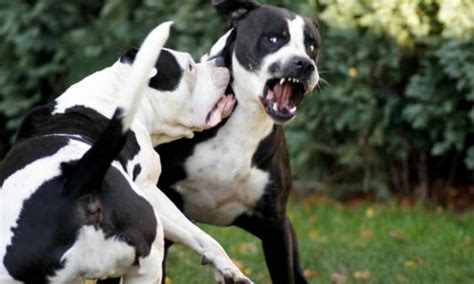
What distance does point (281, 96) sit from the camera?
6.07 meters

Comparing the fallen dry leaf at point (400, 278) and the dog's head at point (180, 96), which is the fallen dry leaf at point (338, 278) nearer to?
the fallen dry leaf at point (400, 278)

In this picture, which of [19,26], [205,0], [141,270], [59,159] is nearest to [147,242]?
[141,270]

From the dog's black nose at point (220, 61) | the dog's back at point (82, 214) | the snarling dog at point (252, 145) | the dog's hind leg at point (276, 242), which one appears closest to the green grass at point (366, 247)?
the dog's hind leg at point (276, 242)

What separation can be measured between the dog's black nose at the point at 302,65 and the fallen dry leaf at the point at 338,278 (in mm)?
1918

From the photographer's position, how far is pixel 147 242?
4.78 meters

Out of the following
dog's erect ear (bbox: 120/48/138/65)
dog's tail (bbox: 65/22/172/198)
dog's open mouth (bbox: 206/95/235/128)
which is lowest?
dog's open mouth (bbox: 206/95/235/128)

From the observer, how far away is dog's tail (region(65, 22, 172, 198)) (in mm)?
4590

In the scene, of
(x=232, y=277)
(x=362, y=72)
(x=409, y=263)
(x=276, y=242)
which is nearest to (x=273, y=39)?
(x=276, y=242)

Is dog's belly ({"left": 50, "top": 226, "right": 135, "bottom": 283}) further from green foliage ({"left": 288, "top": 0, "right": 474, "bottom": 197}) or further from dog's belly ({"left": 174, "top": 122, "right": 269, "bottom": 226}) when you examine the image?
green foliage ({"left": 288, "top": 0, "right": 474, "bottom": 197})

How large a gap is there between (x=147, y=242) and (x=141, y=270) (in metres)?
0.13

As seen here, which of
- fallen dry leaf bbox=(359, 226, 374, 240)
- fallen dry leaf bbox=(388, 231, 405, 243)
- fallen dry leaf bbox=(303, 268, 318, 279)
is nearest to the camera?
fallen dry leaf bbox=(303, 268, 318, 279)

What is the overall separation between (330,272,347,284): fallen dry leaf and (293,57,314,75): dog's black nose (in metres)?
1.92

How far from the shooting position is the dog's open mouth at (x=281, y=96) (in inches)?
235

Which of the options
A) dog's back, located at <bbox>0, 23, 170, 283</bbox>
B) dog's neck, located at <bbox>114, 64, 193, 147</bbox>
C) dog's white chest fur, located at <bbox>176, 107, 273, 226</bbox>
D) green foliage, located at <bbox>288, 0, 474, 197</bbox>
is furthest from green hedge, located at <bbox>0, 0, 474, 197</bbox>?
dog's back, located at <bbox>0, 23, 170, 283</bbox>
